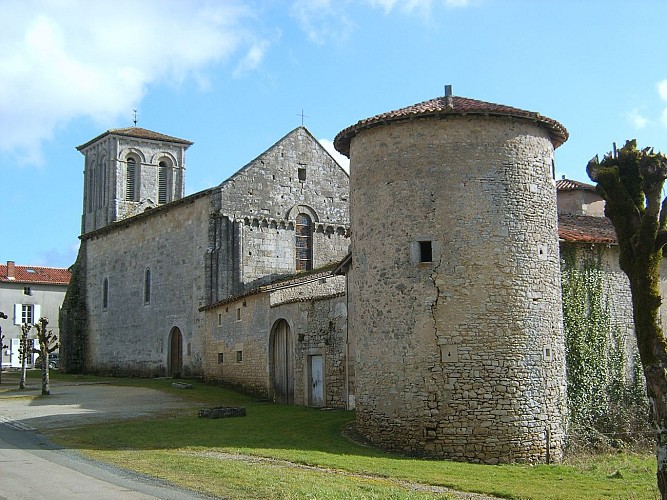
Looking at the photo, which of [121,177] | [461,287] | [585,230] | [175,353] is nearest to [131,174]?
[121,177]

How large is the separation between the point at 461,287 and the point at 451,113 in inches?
152

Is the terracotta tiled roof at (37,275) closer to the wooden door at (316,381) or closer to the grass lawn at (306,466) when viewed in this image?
the wooden door at (316,381)

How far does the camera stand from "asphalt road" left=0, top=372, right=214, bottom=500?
11.0 metres

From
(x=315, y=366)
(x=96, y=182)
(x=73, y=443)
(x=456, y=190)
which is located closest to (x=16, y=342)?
(x=96, y=182)

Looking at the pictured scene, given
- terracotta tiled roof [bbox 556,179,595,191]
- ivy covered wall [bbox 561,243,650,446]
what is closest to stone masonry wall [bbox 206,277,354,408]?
ivy covered wall [bbox 561,243,650,446]

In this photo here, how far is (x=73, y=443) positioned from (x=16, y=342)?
143 feet

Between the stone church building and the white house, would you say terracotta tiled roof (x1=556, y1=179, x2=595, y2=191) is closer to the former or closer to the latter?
the stone church building

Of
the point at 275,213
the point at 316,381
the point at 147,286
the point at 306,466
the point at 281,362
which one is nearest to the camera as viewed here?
the point at 306,466

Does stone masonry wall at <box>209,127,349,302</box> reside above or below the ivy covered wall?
above

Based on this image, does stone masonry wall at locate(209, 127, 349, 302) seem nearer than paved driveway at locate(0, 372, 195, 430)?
No

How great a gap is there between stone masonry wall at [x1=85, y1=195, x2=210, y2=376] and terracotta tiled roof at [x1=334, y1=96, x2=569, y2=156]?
17.7 m

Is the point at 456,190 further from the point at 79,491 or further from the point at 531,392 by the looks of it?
the point at 79,491

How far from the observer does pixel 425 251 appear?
17297mm

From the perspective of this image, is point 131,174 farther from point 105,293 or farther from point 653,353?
point 653,353
